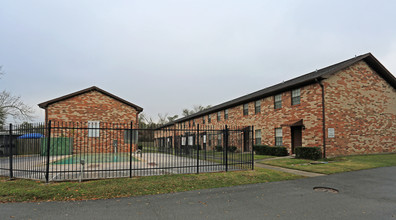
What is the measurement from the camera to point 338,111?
52.4 ft

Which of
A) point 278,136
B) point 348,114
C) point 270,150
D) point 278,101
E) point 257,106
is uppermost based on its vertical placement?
point 278,101

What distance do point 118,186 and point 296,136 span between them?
1438cm

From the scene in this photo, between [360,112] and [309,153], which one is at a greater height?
[360,112]

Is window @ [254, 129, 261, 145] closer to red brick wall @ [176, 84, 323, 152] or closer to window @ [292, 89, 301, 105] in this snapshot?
red brick wall @ [176, 84, 323, 152]

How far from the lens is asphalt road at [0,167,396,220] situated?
4.98 metres

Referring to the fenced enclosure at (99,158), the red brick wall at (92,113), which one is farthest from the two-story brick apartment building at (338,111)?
the red brick wall at (92,113)

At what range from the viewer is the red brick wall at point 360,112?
51.7 feet

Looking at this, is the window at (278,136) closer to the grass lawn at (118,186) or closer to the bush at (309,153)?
the bush at (309,153)

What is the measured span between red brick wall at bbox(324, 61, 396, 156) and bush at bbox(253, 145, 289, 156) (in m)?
3.10

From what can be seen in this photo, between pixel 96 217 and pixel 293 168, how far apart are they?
974 cm

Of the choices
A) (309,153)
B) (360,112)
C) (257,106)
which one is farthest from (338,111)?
(257,106)

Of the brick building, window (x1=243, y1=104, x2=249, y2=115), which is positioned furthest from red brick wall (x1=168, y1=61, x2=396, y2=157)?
the brick building

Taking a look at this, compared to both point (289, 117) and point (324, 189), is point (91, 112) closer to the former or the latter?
point (289, 117)

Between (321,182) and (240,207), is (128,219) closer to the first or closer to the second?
(240,207)
